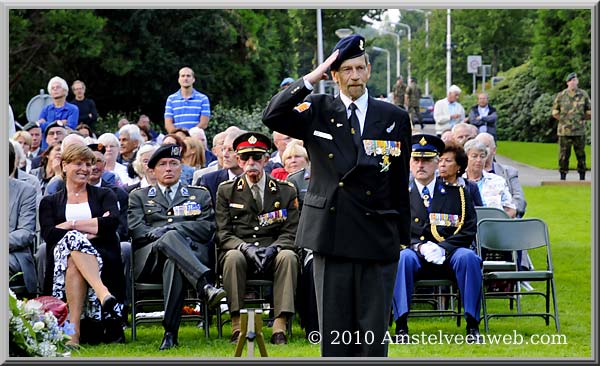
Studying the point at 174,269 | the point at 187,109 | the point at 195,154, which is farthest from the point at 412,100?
the point at 174,269

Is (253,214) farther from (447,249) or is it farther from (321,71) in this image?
(321,71)

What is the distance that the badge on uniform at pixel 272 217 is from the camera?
10.7m

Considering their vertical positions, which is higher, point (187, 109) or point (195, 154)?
point (187, 109)

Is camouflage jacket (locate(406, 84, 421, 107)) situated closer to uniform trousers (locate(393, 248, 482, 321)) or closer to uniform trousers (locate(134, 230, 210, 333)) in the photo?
uniform trousers (locate(393, 248, 482, 321))

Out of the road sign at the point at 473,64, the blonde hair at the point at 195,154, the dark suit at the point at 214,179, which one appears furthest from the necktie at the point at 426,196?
the road sign at the point at 473,64

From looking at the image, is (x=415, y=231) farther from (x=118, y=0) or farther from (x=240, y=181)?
(x=118, y=0)

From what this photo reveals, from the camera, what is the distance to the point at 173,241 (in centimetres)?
1048

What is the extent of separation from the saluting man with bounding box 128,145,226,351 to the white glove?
1860 millimetres

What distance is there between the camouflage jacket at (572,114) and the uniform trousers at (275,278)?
16235 mm

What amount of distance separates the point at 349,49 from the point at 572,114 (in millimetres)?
19534

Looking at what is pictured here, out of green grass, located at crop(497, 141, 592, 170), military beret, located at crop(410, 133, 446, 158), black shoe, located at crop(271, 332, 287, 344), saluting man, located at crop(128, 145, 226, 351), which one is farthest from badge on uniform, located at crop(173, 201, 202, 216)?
green grass, located at crop(497, 141, 592, 170)

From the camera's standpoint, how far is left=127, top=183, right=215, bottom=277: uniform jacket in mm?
10789

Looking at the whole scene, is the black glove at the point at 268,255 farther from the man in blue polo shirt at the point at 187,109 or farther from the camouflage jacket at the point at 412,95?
the camouflage jacket at the point at 412,95

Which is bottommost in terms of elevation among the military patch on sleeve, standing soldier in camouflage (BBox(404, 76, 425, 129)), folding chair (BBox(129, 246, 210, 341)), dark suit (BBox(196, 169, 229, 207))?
folding chair (BBox(129, 246, 210, 341))
